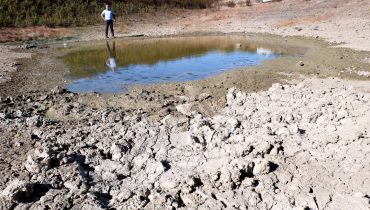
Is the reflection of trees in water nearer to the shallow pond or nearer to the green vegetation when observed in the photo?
the shallow pond

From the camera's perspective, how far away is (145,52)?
52.4 ft

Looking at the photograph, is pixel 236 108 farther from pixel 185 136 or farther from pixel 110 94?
pixel 110 94

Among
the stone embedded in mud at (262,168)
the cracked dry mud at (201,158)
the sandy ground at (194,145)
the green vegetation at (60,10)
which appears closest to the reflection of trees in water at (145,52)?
the sandy ground at (194,145)

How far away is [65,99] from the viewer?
8.73 meters

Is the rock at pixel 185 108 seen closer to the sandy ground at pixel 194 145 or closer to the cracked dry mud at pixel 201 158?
the sandy ground at pixel 194 145

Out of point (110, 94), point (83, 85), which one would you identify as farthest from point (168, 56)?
point (110, 94)

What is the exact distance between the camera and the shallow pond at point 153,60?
35.3 ft

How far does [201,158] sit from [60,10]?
21900 millimetres

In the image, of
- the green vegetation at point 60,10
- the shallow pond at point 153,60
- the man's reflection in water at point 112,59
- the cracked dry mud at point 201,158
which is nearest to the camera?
the cracked dry mud at point 201,158

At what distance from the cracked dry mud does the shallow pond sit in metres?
3.41

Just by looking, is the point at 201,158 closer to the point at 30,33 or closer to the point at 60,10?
the point at 30,33

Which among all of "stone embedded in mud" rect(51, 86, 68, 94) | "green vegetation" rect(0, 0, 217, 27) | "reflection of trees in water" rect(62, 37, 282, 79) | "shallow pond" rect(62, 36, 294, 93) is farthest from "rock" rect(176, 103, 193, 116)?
"green vegetation" rect(0, 0, 217, 27)

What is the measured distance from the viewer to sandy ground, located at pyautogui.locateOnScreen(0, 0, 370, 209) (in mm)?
4605

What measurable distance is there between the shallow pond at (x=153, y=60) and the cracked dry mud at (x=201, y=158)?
3409 mm
